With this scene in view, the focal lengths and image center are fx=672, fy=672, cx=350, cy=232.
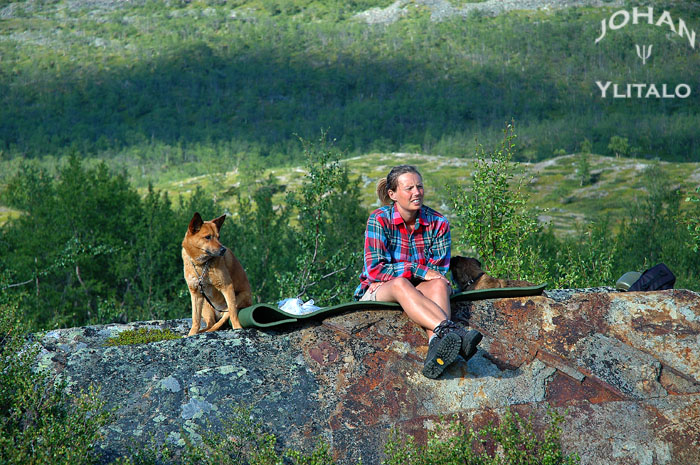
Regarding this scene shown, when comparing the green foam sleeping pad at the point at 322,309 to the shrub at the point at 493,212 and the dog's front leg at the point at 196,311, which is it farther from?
the shrub at the point at 493,212

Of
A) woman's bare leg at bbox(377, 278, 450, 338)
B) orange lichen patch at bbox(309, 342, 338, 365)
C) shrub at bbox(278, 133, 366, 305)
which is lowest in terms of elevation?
shrub at bbox(278, 133, 366, 305)

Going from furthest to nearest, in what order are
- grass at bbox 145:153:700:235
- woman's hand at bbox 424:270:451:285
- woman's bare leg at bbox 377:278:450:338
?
grass at bbox 145:153:700:235, woman's hand at bbox 424:270:451:285, woman's bare leg at bbox 377:278:450:338

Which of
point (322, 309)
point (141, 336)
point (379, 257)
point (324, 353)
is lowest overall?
point (141, 336)

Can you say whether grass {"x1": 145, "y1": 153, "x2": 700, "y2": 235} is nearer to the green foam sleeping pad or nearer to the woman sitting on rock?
the woman sitting on rock

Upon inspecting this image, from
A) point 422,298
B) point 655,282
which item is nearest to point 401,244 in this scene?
point 422,298

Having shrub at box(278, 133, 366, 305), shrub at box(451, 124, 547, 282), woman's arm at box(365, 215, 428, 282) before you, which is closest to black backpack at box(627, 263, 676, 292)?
woman's arm at box(365, 215, 428, 282)

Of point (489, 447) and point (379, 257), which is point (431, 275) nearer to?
point (379, 257)

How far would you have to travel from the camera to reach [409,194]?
302 inches

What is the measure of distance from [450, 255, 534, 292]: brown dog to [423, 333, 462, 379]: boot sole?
1687 mm

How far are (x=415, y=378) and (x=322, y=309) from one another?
1.25 m

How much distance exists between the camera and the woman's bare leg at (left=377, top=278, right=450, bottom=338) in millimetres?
6805

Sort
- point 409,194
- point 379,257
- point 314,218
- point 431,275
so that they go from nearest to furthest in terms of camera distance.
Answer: point 431,275, point 409,194, point 379,257, point 314,218

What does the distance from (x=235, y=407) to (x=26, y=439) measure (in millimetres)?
1728

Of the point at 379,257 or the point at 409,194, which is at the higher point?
the point at 409,194
